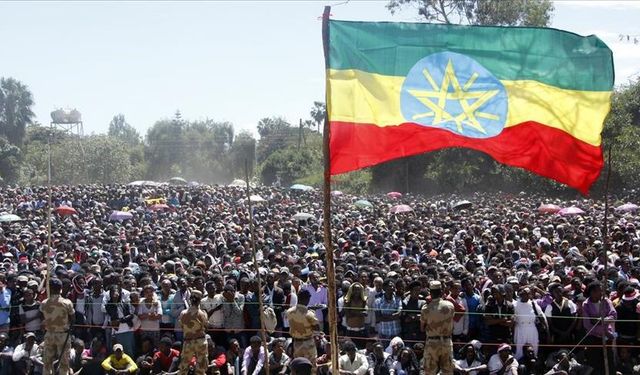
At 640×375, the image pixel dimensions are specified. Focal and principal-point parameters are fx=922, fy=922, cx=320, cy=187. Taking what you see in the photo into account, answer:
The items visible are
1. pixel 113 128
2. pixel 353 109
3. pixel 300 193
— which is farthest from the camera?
pixel 113 128

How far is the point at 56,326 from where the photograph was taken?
11.2m

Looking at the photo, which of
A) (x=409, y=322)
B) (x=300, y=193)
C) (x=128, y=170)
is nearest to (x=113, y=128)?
(x=128, y=170)

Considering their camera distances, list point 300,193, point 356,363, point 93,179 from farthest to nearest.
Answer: point 93,179
point 300,193
point 356,363

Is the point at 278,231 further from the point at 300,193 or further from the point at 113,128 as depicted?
the point at 113,128

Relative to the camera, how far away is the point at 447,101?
24.4 feet

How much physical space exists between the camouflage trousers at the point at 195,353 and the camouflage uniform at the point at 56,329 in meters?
1.44

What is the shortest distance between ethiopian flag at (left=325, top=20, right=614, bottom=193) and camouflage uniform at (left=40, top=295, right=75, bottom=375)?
5184mm

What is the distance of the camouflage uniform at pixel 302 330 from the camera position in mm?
10422

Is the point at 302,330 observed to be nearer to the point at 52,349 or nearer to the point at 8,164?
the point at 52,349

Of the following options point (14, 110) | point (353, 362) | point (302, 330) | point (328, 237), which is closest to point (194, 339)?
point (302, 330)

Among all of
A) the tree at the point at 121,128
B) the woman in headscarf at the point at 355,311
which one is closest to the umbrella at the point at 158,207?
the woman in headscarf at the point at 355,311

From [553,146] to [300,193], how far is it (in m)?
36.9

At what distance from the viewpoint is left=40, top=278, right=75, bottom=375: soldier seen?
11094 millimetres

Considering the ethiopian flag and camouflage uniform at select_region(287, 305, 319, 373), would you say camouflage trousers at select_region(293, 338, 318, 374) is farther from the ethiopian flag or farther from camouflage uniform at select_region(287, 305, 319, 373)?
the ethiopian flag
